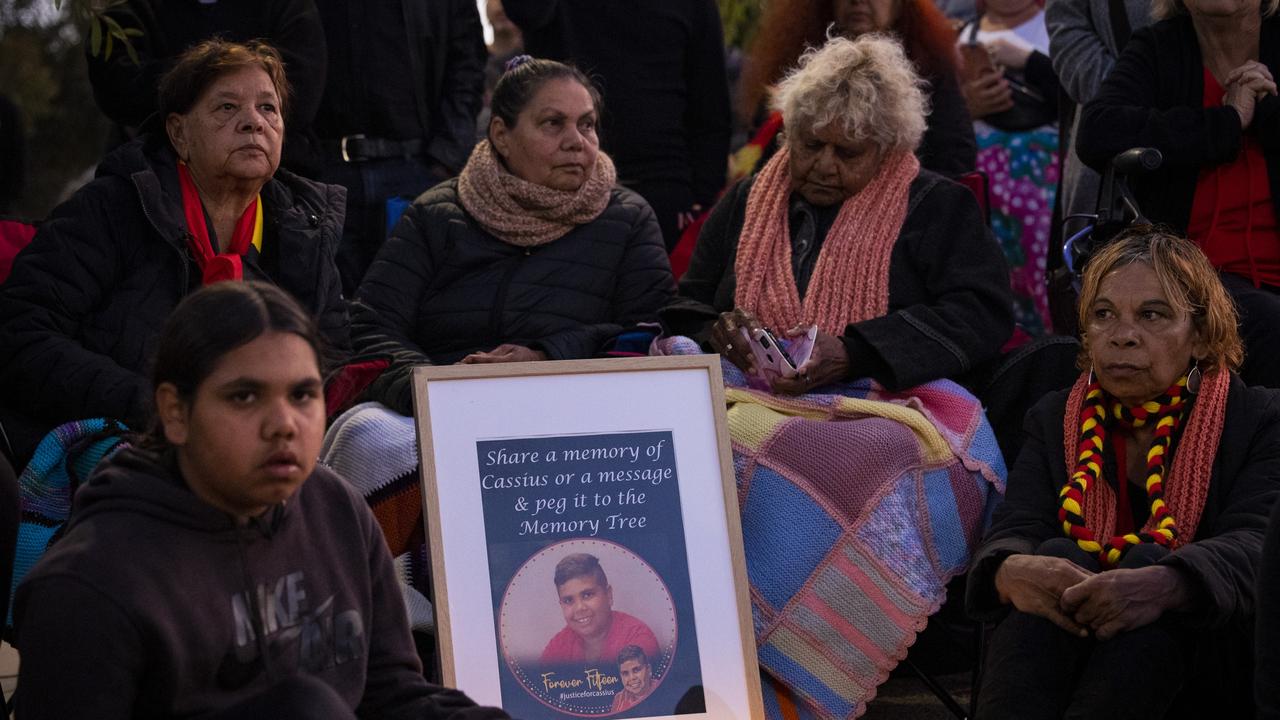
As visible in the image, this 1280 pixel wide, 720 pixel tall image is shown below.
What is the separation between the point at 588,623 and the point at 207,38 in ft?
8.62

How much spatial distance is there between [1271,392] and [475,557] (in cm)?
187

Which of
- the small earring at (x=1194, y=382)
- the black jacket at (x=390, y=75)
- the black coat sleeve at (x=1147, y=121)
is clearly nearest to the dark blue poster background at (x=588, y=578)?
the small earring at (x=1194, y=382)

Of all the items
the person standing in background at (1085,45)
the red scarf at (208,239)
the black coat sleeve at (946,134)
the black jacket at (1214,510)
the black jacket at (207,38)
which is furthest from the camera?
the black coat sleeve at (946,134)

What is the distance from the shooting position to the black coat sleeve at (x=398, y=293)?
4.74 metres

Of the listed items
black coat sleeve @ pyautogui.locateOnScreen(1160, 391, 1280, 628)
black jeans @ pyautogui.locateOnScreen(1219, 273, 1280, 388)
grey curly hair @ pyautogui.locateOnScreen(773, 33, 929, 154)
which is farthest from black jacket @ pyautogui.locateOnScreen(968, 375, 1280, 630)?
grey curly hair @ pyautogui.locateOnScreen(773, 33, 929, 154)

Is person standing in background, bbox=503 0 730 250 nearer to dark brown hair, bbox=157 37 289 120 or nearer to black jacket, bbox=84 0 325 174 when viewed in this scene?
black jacket, bbox=84 0 325 174

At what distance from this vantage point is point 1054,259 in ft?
18.6

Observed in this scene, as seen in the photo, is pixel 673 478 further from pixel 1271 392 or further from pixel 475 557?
pixel 1271 392

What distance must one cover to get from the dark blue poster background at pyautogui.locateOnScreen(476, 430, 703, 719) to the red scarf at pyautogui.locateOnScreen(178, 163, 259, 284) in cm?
89

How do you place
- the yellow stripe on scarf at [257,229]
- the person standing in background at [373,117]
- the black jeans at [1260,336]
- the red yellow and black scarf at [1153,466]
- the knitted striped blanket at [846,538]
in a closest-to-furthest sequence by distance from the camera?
the red yellow and black scarf at [1153,466]
the knitted striped blanket at [846,538]
the black jeans at [1260,336]
the yellow stripe on scarf at [257,229]
the person standing in background at [373,117]

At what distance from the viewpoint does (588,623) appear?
12.6 ft

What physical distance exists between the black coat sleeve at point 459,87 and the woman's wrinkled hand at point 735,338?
162cm

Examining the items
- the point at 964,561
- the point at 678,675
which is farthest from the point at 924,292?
the point at 678,675

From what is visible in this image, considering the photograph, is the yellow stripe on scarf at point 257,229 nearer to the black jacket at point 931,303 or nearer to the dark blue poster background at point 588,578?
the dark blue poster background at point 588,578
